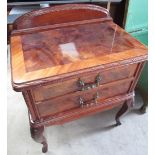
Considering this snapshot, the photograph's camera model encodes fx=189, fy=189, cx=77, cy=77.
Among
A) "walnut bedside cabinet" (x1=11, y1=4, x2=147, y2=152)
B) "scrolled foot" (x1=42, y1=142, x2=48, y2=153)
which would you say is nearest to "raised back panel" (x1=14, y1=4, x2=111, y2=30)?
"walnut bedside cabinet" (x1=11, y1=4, x2=147, y2=152)

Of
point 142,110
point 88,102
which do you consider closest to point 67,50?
point 88,102

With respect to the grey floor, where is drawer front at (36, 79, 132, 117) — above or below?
above

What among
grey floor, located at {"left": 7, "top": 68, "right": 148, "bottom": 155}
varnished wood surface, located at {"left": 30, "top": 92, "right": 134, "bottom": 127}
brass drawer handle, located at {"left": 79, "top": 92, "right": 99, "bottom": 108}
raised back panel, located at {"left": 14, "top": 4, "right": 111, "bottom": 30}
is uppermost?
raised back panel, located at {"left": 14, "top": 4, "right": 111, "bottom": 30}

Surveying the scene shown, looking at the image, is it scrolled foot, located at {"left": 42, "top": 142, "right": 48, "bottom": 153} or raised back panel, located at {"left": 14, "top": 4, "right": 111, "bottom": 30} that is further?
scrolled foot, located at {"left": 42, "top": 142, "right": 48, "bottom": 153}

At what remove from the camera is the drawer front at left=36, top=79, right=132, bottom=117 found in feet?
2.53

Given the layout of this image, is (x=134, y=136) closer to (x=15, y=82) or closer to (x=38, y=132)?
(x=38, y=132)

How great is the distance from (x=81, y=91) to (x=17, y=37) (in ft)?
1.25

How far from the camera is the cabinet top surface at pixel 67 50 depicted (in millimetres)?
675

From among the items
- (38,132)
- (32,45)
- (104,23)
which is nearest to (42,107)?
(38,132)

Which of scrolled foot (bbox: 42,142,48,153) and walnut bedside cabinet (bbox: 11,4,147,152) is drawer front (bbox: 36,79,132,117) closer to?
walnut bedside cabinet (bbox: 11,4,147,152)

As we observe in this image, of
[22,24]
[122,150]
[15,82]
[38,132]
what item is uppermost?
→ [22,24]

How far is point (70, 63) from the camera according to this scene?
704mm

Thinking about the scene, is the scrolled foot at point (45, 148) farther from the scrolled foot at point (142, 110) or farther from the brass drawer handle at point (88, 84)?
the scrolled foot at point (142, 110)

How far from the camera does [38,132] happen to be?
0.85 meters
